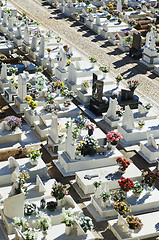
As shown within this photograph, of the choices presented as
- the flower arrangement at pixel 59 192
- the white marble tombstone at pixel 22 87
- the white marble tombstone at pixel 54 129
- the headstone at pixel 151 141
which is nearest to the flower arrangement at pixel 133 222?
the flower arrangement at pixel 59 192

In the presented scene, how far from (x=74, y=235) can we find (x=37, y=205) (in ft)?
8.40

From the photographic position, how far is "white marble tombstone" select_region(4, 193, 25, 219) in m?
21.1

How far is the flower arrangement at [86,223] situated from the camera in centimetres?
2102

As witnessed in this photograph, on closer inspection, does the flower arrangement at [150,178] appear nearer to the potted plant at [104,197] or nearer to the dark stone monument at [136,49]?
the potted plant at [104,197]

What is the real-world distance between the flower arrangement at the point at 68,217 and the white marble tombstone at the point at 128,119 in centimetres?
949

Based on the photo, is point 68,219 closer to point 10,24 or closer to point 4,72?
point 4,72

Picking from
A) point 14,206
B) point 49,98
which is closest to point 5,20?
point 49,98

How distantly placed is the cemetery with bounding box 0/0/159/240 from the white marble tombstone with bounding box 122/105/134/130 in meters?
0.06

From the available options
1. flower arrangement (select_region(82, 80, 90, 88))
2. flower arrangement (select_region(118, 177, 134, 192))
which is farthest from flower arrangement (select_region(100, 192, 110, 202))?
flower arrangement (select_region(82, 80, 90, 88))

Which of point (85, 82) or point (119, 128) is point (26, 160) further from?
point (85, 82)

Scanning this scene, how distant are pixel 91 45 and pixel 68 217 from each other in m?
25.9

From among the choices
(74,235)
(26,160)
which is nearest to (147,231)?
(74,235)

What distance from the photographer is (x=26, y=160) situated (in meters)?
26.1

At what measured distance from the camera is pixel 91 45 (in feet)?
146
